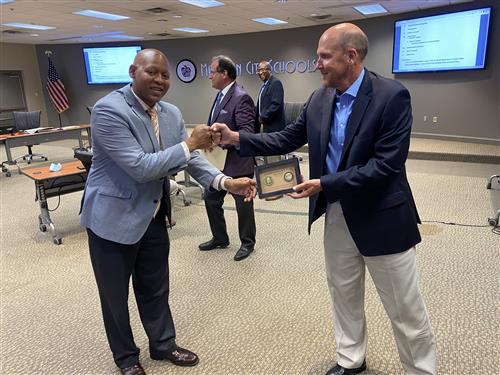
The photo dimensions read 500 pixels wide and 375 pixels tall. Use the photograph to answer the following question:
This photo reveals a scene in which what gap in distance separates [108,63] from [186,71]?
2.50 meters

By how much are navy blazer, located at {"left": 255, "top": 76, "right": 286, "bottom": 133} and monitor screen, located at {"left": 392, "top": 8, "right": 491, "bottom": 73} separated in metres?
4.33

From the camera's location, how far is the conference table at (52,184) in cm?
387

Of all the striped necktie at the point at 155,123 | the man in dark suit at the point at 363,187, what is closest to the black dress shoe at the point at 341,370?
the man in dark suit at the point at 363,187

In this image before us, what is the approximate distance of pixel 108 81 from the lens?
12.2 m

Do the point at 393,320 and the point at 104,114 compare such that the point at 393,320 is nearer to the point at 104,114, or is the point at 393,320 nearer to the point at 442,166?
the point at 104,114

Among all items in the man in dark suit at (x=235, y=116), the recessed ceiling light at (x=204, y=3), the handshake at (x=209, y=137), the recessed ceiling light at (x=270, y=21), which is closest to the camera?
the handshake at (x=209, y=137)

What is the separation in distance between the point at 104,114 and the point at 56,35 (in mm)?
10546

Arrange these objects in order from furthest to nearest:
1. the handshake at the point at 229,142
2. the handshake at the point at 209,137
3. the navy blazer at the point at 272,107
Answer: the navy blazer at the point at 272,107 → the handshake at the point at 229,142 → the handshake at the point at 209,137

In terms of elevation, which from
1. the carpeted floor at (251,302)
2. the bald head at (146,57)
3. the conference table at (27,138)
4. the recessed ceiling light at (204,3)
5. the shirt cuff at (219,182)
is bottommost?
the carpeted floor at (251,302)

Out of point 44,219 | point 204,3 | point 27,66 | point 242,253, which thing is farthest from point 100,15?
point 242,253

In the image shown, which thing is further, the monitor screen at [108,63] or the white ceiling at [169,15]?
the monitor screen at [108,63]

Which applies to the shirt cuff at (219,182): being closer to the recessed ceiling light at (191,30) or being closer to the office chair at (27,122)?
the office chair at (27,122)

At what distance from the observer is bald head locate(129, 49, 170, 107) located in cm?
162

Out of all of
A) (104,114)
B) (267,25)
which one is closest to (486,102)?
(267,25)
